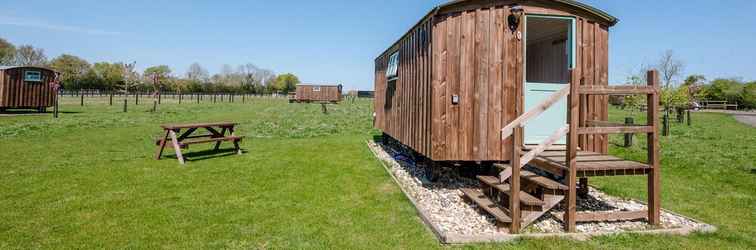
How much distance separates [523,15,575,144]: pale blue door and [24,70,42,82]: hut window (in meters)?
26.9

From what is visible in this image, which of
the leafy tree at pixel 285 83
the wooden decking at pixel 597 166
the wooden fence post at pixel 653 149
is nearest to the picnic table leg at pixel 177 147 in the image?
the wooden decking at pixel 597 166

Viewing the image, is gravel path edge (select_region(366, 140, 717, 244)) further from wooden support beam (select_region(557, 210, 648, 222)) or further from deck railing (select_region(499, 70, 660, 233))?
wooden support beam (select_region(557, 210, 648, 222))

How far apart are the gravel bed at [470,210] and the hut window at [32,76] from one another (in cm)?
2500

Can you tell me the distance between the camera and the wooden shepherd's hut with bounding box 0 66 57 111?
22.4m

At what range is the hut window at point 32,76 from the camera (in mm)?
23259

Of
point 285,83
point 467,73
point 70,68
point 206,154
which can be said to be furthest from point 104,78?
point 467,73

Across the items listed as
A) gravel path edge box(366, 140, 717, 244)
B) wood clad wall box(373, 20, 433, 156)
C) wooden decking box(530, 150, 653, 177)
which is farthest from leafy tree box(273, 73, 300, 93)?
gravel path edge box(366, 140, 717, 244)

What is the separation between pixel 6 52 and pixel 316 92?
5090 centimetres

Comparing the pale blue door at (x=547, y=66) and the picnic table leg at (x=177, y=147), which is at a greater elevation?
the pale blue door at (x=547, y=66)

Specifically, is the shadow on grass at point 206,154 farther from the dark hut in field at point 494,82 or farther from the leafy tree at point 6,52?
the leafy tree at point 6,52

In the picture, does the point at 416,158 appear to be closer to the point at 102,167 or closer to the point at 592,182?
the point at 592,182

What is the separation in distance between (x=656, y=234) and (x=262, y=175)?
19.9 ft

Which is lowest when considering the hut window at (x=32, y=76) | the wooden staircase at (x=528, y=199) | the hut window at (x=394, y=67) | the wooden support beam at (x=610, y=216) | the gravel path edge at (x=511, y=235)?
the gravel path edge at (x=511, y=235)

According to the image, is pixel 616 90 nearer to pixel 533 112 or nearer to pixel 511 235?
pixel 533 112
